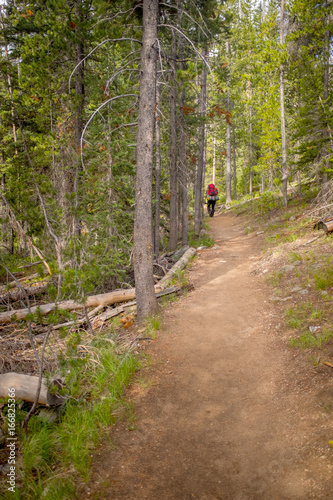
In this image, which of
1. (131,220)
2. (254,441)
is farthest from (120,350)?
(131,220)

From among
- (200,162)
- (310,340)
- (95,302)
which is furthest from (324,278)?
(200,162)

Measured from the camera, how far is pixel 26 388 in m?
4.38

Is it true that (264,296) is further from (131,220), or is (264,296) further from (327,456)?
(131,220)

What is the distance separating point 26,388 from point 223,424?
2.88 meters

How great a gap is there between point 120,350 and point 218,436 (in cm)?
250

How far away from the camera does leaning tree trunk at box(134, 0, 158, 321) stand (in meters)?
6.29

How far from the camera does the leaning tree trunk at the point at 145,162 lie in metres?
6.29

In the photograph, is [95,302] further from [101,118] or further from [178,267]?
[101,118]

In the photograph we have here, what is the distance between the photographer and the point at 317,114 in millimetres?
13188

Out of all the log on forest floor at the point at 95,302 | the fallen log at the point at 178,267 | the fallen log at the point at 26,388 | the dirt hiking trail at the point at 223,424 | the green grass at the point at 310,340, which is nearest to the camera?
the dirt hiking trail at the point at 223,424

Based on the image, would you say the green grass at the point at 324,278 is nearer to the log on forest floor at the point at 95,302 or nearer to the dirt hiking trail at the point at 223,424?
the dirt hiking trail at the point at 223,424

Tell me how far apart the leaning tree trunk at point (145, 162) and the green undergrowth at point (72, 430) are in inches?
78.4

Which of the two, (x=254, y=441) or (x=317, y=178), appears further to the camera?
(x=317, y=178)

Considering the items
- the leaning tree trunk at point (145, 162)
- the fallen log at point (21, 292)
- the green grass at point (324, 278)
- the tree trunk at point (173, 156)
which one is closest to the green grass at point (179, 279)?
the leaning tree trunk at point (145, 162)
